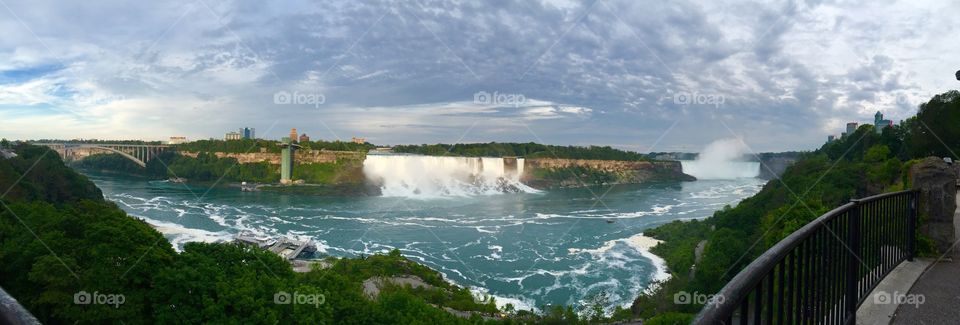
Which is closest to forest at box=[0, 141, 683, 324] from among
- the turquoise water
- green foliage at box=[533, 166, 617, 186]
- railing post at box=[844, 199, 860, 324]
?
the turquoise water

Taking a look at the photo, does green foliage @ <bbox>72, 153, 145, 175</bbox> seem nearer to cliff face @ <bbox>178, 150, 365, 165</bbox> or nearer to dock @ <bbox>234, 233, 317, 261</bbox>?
cliff face @ <bbox>178, 150, 365, 165</bbox>

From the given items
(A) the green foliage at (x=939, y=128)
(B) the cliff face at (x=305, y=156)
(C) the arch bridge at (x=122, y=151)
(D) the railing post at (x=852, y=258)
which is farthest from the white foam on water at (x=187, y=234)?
(B) the cliff face at (x=305, y=156)

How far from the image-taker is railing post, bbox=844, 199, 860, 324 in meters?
3.14

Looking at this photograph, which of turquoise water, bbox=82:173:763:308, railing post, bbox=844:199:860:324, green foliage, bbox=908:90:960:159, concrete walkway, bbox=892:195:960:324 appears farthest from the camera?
green foliage, bbox=908:90:960:159

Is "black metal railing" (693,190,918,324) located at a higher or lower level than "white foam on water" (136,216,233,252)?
higher

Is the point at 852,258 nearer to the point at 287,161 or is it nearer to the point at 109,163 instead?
the point at 287,161

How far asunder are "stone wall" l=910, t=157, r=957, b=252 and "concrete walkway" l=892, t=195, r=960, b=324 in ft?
1.10

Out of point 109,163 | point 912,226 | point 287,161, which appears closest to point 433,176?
point 287,161

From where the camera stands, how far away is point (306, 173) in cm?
6912

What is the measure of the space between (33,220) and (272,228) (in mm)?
17375

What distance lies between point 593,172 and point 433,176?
91.5 feet

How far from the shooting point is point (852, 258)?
3.21 m

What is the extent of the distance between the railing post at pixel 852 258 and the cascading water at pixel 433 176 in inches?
2147

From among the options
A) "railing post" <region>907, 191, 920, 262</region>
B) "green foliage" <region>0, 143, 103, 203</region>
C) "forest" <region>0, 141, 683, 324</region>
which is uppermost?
"railing post" <region>907, 191, 920, 262</region>
